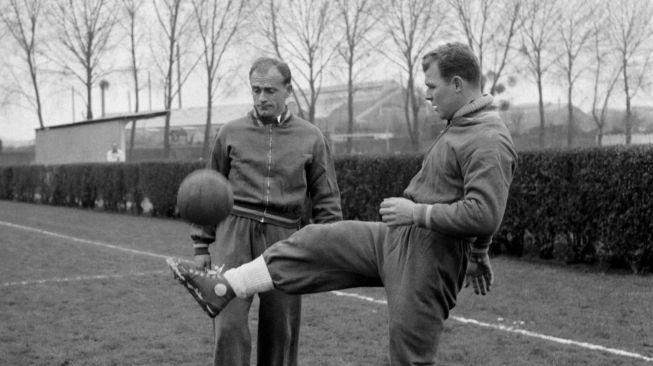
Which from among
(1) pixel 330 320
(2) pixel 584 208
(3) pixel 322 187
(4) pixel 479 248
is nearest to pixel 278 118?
(3) pixel 322 187

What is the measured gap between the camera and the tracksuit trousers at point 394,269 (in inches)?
166

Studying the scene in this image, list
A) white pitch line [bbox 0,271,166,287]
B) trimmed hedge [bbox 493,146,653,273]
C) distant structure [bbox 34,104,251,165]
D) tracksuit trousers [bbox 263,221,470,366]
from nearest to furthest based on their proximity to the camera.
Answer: tracksuit trousers [bbox 263,221,470,366], white pitch line [bbox 0,271,166,287], trimmed hedge [bbox 493,146,653,273], distant structure [bbox 34,104,251,165]

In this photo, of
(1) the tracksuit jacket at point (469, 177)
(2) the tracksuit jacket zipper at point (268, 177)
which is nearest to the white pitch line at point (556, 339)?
(1) the tracksuit jacket at point (469, 177)

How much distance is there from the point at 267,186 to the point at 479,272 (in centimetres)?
152

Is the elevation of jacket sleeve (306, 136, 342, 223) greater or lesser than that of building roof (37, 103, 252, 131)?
lesser

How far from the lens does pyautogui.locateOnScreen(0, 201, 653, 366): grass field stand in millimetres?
6840

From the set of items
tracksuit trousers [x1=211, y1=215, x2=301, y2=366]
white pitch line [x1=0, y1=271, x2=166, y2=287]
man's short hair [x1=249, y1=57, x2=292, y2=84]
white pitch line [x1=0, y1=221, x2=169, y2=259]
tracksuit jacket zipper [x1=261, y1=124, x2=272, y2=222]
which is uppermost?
man's short hair [x1=249, y1=57, x2=292, y2=84]

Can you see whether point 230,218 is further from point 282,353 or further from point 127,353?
point 127,353

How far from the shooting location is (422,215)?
13.4ft

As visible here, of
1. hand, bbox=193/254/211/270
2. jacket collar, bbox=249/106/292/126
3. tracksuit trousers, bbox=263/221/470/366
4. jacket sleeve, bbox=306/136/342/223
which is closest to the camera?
tracksuit trousers, bbox=263/221/470/366

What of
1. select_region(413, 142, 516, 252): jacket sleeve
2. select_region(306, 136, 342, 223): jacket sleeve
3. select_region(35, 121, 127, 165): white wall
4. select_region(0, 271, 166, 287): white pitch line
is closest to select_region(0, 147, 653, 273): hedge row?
select_region(0, 271, 166, 287): white pitch line

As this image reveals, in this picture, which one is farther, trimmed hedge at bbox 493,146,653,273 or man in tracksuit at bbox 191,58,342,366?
trimmed hedge at bbox 493,146,653,273

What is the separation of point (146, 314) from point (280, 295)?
389 centimetres

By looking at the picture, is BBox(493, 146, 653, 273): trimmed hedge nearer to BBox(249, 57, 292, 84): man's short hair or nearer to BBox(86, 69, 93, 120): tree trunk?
BBox(249, 57, 292, 84): man's short hair
